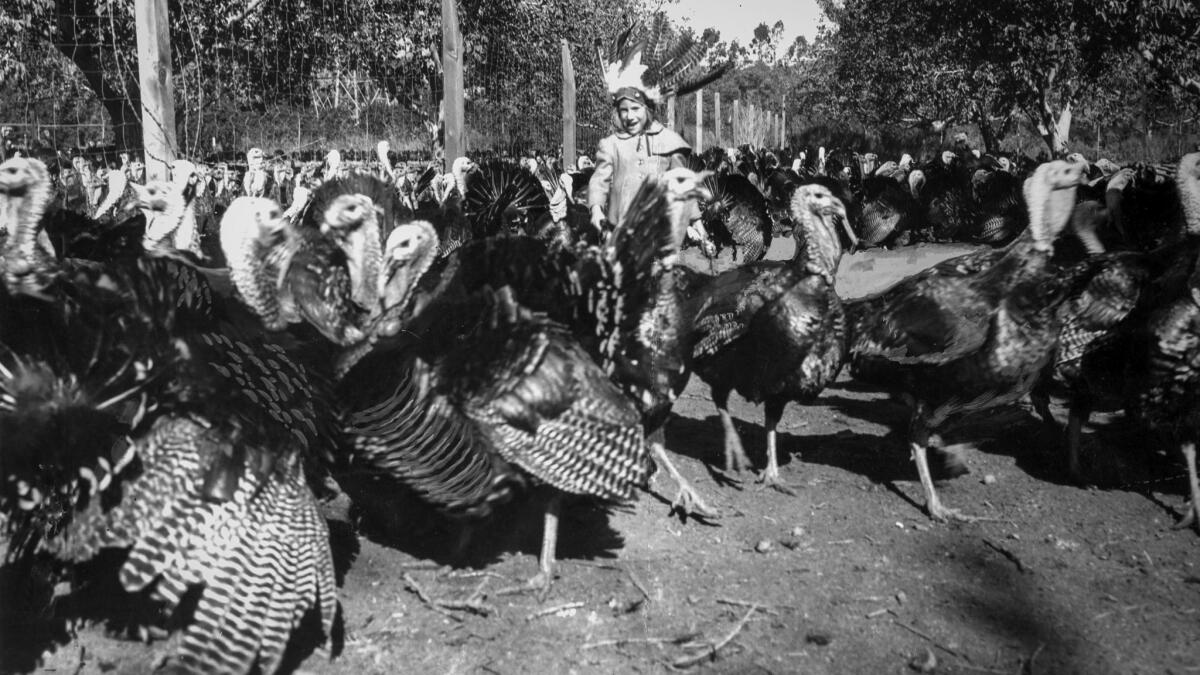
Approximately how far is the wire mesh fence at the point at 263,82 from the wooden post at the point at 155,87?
0.64 feet

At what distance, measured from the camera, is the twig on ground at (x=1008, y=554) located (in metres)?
4.23

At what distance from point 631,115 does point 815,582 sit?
3.55 metres

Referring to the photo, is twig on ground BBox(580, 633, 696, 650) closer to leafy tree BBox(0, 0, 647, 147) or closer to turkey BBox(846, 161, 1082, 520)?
turkey BBox(846, 161, 1082, 520)

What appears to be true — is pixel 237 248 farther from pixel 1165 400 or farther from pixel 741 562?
pixel 1165 400

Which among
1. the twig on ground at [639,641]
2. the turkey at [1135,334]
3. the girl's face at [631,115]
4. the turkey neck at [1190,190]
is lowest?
the twig on ground at [639,641]

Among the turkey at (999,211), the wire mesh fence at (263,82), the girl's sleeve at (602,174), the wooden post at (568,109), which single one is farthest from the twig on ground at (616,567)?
the turkey at (999,211)

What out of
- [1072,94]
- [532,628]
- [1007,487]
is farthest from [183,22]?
[1072,94]

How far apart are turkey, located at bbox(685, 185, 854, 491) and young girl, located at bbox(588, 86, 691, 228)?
3.54 feet

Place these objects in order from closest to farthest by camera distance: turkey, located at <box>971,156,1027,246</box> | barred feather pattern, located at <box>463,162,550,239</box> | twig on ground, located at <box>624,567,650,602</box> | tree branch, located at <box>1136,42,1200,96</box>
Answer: twig on ground, located at <box>624,567,650,602</box>
barred feather pattern, located at <box>463,162,550,239</box>
turkey, located at <box>971,156,1027,246</box>
tree branch, located at <box>1136,42,1200,96</box>

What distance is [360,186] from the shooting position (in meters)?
5.93

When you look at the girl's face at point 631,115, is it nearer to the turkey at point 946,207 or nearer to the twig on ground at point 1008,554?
the twig on ground at point 1008,554

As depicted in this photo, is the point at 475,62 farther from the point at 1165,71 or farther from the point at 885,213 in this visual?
the point at 1165,71

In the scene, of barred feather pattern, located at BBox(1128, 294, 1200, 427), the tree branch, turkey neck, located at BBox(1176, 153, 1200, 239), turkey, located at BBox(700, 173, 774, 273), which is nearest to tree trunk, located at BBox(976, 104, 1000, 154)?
the tree branch

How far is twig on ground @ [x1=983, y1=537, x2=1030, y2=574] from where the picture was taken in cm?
423
